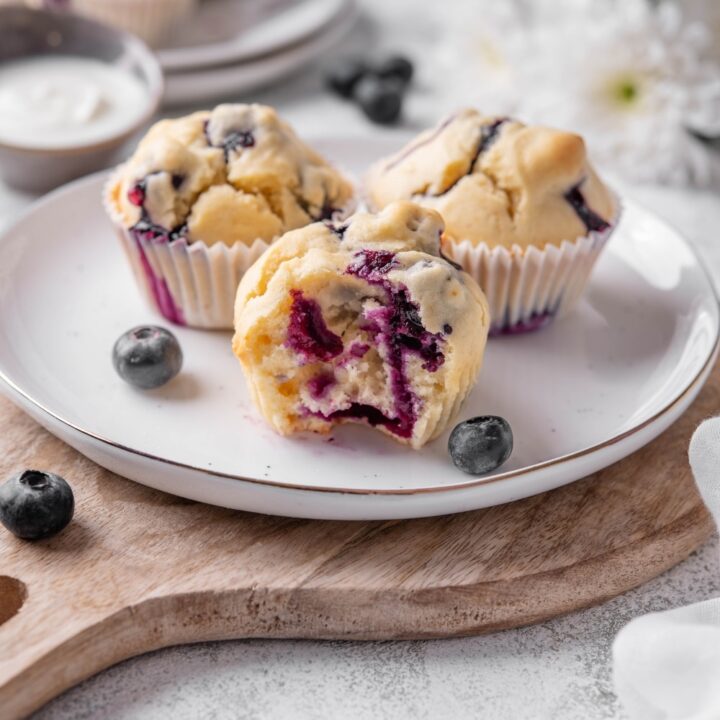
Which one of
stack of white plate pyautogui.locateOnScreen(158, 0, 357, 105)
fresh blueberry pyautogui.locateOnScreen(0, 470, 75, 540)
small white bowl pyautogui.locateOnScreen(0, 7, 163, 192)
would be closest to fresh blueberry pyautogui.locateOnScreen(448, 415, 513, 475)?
fresh blueberry pyautogui.locateOnScreen(0, 470, 75, 540)

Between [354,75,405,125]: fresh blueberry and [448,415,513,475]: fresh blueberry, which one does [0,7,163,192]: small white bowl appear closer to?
[354,75,405,125]: fresh blueberry

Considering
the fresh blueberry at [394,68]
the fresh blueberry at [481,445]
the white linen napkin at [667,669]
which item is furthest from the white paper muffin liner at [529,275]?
the fresh blueberry at [394,68]

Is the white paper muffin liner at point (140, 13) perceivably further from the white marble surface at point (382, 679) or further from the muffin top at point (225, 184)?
the white marble surface at point (382, 679)

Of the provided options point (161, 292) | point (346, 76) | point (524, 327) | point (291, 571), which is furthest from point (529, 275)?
→ point (346, 76)

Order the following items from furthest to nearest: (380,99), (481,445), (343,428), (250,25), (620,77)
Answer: (250,25) → (380,99) → (620,77) → (343,428) → (481,445)

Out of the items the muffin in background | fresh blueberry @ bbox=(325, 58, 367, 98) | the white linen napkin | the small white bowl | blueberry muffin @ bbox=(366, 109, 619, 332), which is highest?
blueberry muffin @ bbox=(366, 109, 619, 332)

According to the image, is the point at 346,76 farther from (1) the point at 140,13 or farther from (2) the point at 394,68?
(1) the point at 140,13
